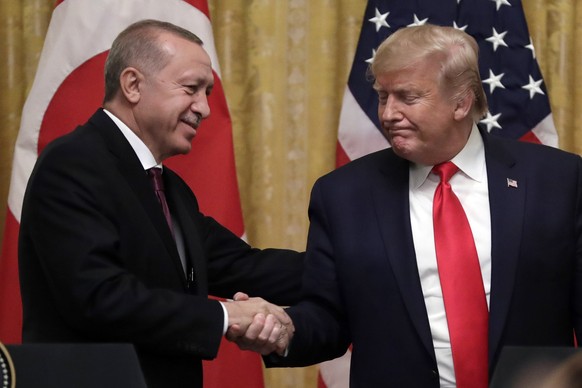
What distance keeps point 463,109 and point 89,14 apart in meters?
1.44

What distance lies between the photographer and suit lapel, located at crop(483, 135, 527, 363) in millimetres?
2428

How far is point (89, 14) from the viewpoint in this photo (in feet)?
11.1

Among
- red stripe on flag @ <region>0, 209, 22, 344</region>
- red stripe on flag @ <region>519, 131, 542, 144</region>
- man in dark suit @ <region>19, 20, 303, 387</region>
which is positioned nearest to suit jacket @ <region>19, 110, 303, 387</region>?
man in dark suit @ <region>19, 20, 303, 387</region>

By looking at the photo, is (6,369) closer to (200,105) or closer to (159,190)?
(159,190)

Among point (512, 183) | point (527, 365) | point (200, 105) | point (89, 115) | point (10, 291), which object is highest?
point (89, 115)

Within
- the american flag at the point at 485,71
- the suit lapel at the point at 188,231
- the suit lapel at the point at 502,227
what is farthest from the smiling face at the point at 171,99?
the american flag at the point at 485,71

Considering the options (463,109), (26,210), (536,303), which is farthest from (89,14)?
(536,303)

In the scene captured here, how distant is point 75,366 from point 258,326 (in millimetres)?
1063

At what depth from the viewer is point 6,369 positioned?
143cm

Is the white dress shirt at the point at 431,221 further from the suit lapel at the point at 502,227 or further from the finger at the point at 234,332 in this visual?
the finger at the point at 234,332

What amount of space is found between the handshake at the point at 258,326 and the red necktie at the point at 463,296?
430mm

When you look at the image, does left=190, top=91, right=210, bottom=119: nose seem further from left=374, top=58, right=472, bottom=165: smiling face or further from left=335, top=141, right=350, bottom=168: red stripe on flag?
left=335, top=141, right=350, bottom=168: red stripe on flag

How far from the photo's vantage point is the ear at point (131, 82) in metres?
2.56

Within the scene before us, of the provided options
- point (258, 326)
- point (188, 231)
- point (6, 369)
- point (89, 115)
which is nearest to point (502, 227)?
point (258, 326)
